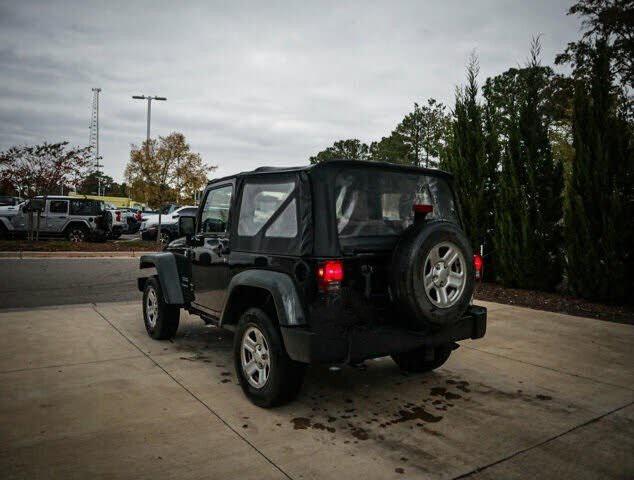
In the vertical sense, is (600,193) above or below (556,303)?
above

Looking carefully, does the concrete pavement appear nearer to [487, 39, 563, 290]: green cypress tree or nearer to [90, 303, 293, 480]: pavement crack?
[90, 303, 293, 480]: pavement crack

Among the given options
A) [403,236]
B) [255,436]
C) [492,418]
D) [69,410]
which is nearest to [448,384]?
[492,418]

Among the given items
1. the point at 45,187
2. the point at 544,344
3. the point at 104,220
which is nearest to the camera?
the point at 544,344

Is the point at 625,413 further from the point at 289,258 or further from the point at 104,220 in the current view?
the point at 104,220

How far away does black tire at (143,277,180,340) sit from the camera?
5305mm

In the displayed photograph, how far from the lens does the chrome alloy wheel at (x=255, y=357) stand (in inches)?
140

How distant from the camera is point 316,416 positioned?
344 centimetres

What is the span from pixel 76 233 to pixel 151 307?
14.4 meters

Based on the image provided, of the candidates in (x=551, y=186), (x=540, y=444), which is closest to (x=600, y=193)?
(x=551, y=186)

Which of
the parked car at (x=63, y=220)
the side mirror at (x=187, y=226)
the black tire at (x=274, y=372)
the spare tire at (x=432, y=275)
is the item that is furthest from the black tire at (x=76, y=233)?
the spare tire at (x=432, y=275)

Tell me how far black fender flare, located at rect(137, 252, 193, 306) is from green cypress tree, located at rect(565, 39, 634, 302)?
23.4 ft

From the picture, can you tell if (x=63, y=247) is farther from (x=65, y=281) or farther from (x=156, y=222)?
(x=65, y=281)

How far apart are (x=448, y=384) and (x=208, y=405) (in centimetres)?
217

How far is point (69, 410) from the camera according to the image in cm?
344
